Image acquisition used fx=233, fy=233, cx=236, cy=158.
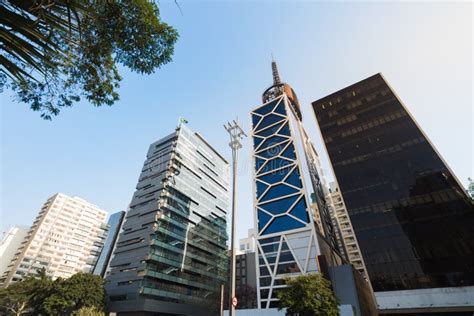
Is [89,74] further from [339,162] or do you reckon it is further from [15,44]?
[339,162]

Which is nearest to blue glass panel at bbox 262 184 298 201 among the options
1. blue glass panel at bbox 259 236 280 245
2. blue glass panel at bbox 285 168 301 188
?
blue glass panel at bbox 285 168 301 188

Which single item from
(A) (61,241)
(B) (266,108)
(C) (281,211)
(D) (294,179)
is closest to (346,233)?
(D) (294,179)

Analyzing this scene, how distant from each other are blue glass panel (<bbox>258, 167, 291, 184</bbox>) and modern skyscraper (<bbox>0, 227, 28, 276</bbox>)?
11721cm

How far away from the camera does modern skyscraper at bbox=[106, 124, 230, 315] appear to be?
47250mm

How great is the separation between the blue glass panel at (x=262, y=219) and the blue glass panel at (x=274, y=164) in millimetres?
9928

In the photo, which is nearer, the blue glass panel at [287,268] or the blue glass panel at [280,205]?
the blue glass panel at [287,268]

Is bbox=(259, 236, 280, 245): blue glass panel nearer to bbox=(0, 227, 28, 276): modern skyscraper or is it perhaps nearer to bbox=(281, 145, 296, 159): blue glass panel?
bbox=(281, 145, 296, 159): blue glass panel

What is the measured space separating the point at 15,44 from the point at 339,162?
168ft

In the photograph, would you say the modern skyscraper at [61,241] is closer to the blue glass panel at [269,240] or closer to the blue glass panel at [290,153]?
the blue glass panel at [269,240]

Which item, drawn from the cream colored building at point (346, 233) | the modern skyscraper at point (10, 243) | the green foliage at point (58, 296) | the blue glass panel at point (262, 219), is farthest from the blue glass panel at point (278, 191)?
the modern skyscraper at point (10, 243)

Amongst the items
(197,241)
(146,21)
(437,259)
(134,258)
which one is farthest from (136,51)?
(197,241)

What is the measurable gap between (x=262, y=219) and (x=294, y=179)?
32.2 ft

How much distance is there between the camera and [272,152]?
2050 inches

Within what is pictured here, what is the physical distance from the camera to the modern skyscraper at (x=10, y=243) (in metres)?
96.3
